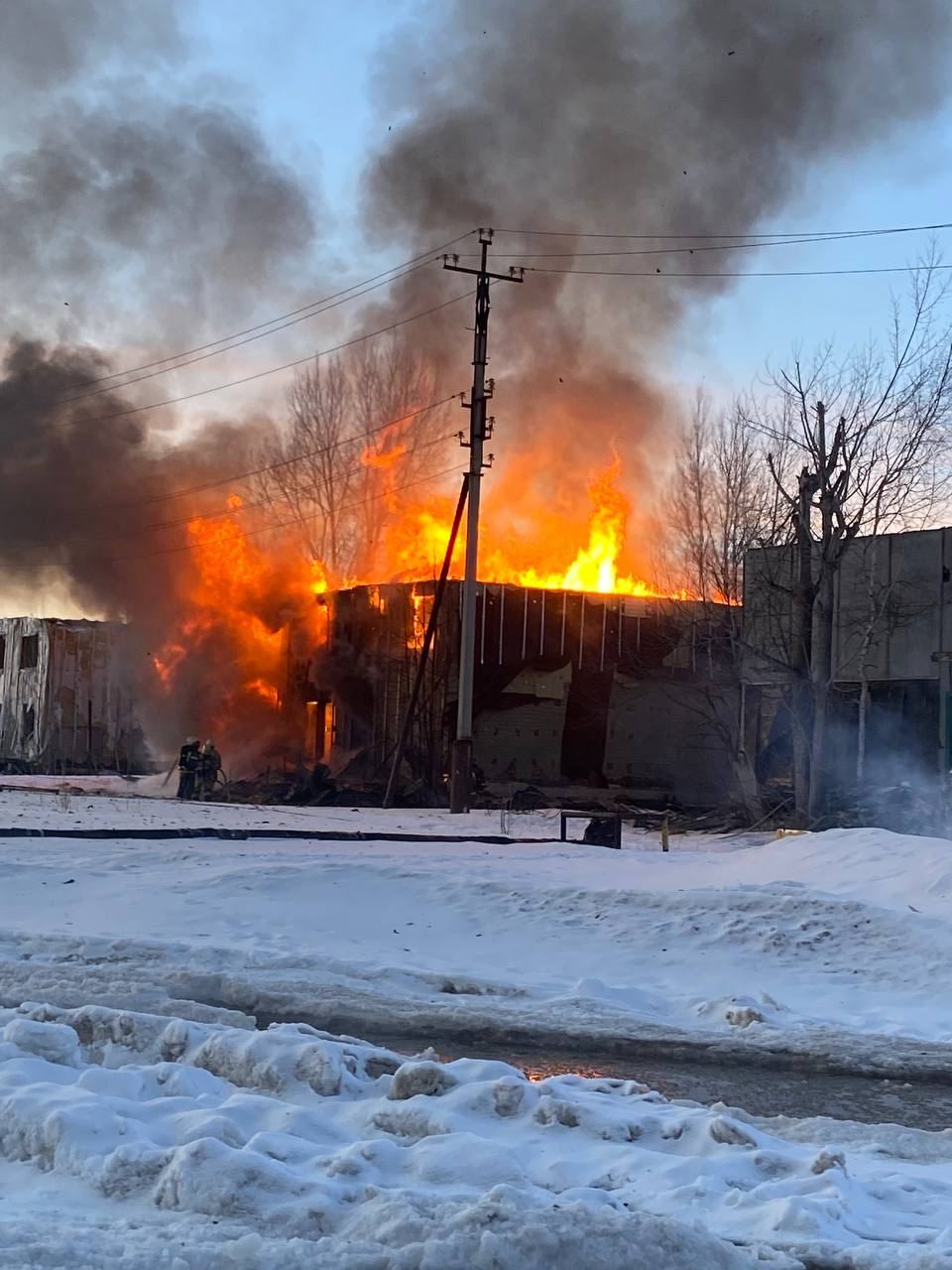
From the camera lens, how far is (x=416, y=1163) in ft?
13.9

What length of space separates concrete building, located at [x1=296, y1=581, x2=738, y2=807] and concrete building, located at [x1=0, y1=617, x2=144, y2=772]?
Result: 10049 millimetres

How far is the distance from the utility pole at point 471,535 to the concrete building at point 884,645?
532 cm

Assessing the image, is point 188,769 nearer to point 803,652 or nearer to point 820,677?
point 803,652

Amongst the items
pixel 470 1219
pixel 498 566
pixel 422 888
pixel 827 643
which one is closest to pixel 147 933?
pixel 422 888

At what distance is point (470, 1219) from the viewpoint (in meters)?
3.64

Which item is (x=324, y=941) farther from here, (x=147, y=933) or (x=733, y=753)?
(x=733, y=753)

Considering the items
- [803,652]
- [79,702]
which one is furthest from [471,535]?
[79,702]

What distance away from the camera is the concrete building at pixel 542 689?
107ft

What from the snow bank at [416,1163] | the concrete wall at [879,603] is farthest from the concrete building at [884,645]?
the snow bank at [416,1163]

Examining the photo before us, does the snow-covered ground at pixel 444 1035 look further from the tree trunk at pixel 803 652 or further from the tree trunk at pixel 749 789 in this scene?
the tree trunk at pixel 749 789

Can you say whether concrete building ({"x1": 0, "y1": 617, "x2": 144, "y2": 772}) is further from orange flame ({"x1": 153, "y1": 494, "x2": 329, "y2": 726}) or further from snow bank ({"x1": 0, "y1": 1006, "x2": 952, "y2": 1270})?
snow bank ({"x1": 0, "y1": 1006, "x2": 952, "y2": 1270})

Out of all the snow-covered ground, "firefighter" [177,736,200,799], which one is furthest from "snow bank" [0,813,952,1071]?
"firefighter" [177,736,200,799]

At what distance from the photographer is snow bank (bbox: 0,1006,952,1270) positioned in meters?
3.59

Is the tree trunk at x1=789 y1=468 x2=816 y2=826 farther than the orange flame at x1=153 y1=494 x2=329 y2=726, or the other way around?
the orange flame at x1=153 y1=494 x2=329 y2=726
